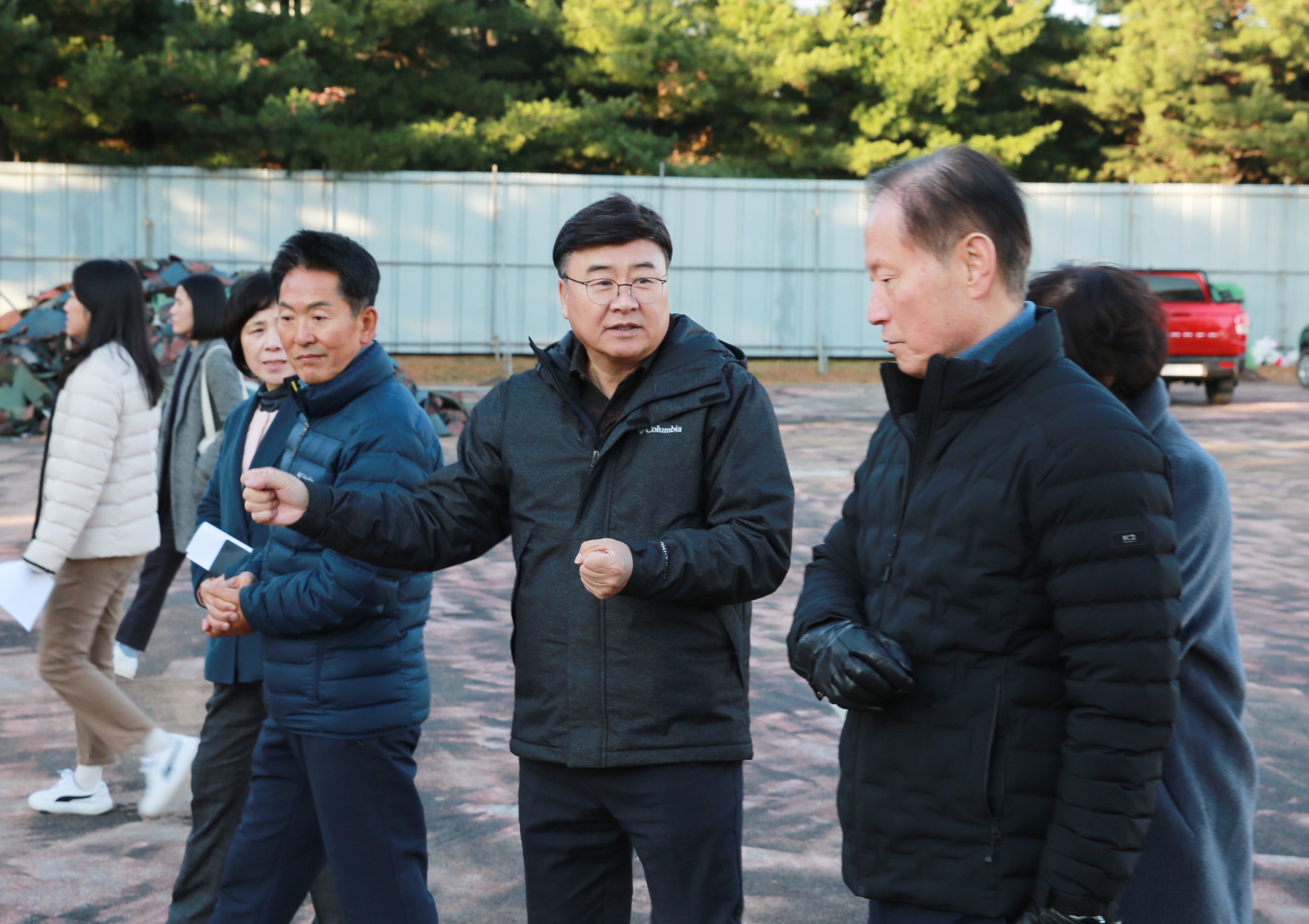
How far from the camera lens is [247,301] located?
14.4 ft

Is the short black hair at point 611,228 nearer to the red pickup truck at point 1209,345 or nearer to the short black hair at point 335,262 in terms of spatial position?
the short black hair at point 335,262

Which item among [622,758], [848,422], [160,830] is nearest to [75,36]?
[848,422]

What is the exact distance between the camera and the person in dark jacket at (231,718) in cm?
349

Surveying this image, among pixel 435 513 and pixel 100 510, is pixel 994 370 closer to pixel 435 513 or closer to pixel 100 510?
pixel 435 513

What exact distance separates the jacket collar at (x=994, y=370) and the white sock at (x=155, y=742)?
349 centimetres

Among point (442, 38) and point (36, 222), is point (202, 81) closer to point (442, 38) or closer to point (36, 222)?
point (36, 222)

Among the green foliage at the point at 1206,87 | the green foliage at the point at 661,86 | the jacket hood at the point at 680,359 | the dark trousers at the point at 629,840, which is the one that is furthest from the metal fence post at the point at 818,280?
the dark trousers at the point at 629,840

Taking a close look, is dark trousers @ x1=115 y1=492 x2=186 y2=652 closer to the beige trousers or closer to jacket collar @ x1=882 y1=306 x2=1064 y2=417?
the beige trousers

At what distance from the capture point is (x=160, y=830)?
15.0 ft

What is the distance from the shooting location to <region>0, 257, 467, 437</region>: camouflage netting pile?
15.4 meters

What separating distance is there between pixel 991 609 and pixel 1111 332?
87cm

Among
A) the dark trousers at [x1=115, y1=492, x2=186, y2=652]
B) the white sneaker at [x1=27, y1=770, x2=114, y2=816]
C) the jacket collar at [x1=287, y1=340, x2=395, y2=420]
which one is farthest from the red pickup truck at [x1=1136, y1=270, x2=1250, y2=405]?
the jacket collar at [x1=287, y1=340, x2=395, y2=420]

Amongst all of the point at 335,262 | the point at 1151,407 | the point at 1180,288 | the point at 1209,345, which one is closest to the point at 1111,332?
the point at 1151,407

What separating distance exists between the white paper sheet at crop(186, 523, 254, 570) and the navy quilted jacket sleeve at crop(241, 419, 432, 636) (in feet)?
0.76
